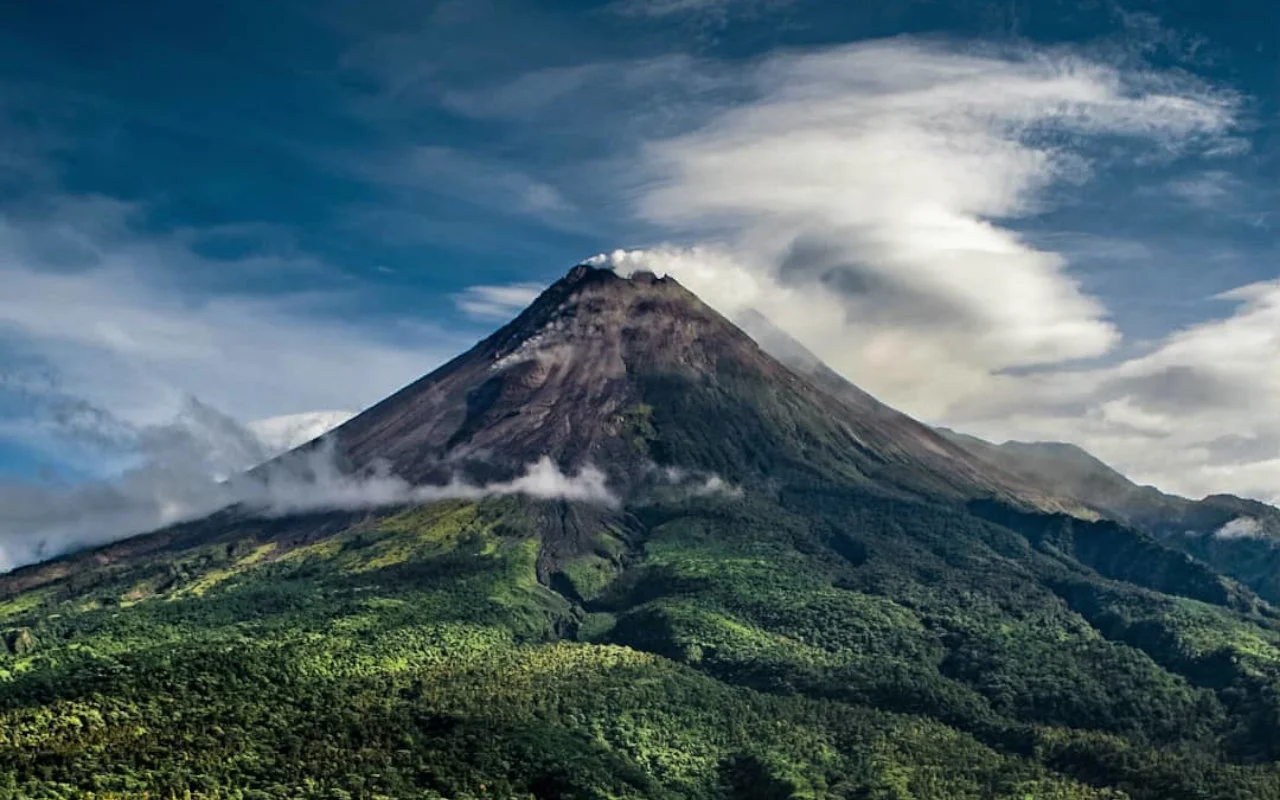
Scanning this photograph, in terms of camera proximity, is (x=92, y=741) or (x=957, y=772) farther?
(x=957, y=772)

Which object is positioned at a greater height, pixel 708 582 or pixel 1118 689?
pixel 708 582

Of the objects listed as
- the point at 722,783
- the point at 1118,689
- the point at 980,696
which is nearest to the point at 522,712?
the point at 722,783

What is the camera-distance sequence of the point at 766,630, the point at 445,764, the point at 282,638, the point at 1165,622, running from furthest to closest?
the point at 1165,622 < the point at 766,630 < the point at 282,638 < the point at 445,764

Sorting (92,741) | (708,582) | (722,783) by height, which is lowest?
(722,783)

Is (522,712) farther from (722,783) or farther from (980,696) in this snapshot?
(980,696)

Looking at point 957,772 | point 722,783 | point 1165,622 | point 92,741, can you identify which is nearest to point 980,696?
point 957,772

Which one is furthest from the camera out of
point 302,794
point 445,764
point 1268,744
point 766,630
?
point 766,630
